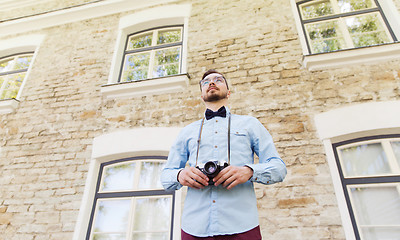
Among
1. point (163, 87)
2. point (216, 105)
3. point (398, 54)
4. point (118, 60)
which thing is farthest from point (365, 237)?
point (118, 60)

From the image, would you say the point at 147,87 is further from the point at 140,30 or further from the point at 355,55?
the point at 355,55

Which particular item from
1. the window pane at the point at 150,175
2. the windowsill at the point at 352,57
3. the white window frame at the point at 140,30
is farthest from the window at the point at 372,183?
the white window frame at the point at 140,30

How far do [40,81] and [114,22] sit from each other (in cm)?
181

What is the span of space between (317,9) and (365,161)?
281cm

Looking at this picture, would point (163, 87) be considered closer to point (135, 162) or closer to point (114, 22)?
point (135, 162)

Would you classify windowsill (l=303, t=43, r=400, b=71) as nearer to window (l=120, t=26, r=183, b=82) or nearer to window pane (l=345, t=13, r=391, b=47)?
window pane (l=345, t=13, r=391, b=47)

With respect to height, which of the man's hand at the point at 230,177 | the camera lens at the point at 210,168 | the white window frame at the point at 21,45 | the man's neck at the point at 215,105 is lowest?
the man's hand at the point at 230,177

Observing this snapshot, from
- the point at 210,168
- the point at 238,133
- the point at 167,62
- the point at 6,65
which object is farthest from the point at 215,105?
the point at 6,65

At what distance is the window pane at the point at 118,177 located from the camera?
334 centimetres

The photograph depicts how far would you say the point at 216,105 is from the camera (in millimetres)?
1996

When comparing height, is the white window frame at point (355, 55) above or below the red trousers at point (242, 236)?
above

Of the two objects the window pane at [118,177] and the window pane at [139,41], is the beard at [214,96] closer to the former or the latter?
the window pane at [118,177]

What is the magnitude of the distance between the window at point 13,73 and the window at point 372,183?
18.6 feet

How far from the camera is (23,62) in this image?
5.28 m
